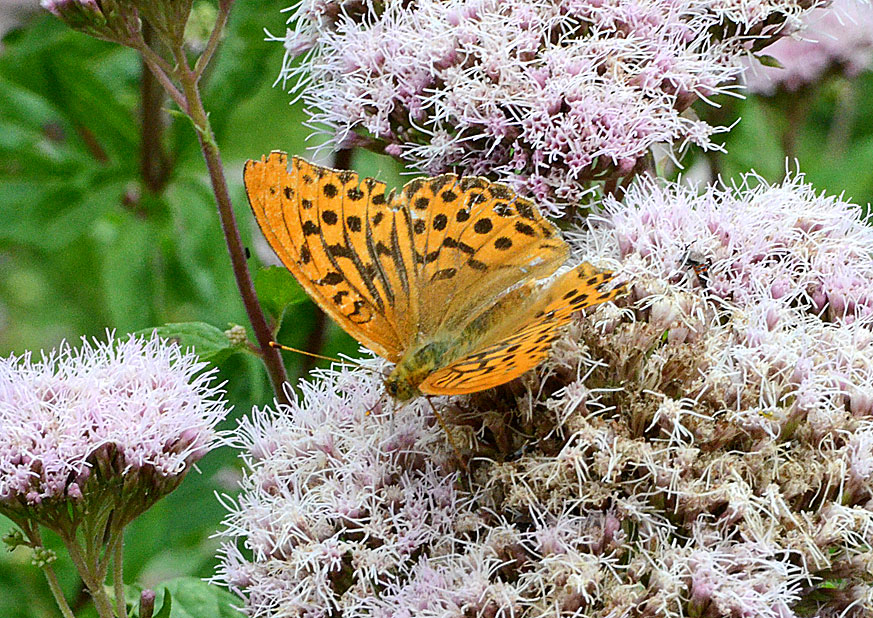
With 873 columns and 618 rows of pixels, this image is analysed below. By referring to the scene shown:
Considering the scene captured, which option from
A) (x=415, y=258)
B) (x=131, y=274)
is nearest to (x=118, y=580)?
(x=415, y=258)

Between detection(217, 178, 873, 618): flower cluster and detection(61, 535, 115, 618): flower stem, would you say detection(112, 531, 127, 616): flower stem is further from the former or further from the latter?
detection(217, 178, 873, 618): flower cluster

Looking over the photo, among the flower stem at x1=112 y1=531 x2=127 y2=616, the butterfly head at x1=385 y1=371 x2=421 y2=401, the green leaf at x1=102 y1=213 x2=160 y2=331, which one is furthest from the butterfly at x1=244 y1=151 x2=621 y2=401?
the green leaf at x1=102 y1=213 x2=160 y2=331

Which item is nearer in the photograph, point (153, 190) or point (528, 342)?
point (528, 342)

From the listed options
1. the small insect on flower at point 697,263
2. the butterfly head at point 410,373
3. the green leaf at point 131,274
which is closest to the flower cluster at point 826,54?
the small insect on flower at point 697,263

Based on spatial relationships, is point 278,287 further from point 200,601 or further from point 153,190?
point 153,190

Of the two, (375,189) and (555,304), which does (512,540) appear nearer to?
(555,304)

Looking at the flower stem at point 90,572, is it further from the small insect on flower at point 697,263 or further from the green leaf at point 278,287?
the small insect on flower at point 697,263
